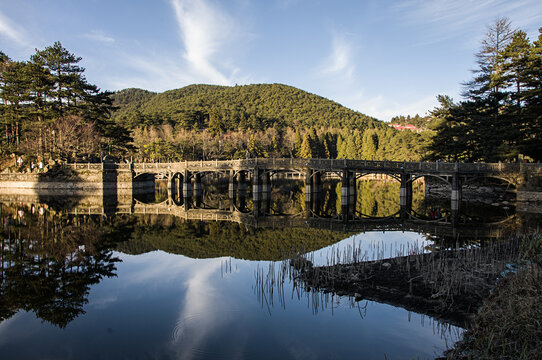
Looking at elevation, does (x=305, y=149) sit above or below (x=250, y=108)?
below

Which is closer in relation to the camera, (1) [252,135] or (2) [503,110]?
(2) [503,110]

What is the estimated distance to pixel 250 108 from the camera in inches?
6393

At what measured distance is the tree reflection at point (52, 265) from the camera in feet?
34.2

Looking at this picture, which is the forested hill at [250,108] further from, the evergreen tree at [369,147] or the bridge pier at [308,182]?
the bridge pier at [308,182]

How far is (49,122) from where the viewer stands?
50.7 metres

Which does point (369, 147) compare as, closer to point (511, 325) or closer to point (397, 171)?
point (397, 171)

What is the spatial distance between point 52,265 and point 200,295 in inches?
293

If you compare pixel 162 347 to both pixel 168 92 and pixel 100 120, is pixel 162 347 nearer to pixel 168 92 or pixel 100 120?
pixel 100 120

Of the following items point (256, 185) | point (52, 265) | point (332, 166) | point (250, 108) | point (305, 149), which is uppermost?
point (250, 108)

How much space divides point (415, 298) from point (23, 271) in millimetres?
14759

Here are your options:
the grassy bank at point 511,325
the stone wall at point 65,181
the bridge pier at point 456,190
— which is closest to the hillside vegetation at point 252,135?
the stone wall at point 65,181

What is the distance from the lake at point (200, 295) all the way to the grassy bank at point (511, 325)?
1024mm

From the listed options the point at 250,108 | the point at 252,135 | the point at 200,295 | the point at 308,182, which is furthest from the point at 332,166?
the point at 250,108

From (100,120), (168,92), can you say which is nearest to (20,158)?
(100,120)
